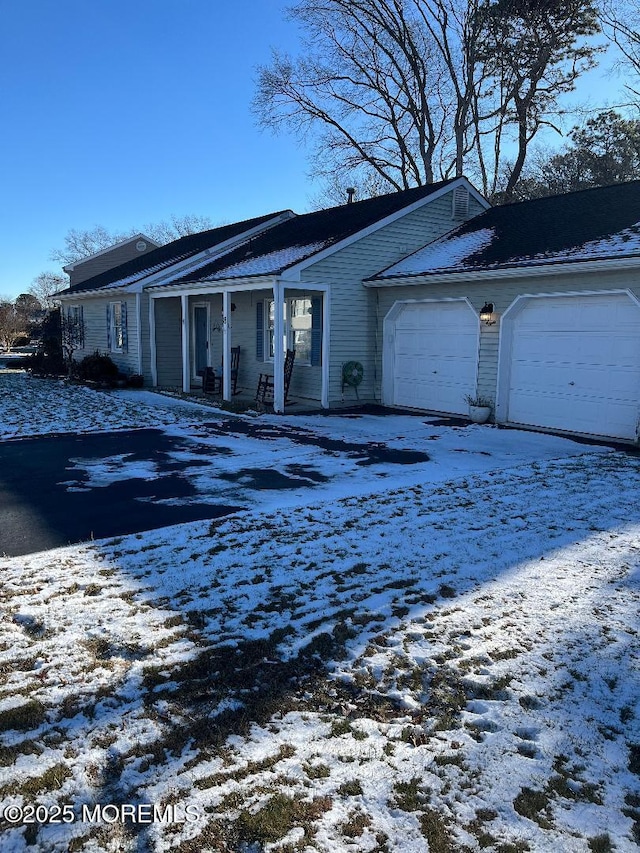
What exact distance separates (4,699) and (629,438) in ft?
28.9

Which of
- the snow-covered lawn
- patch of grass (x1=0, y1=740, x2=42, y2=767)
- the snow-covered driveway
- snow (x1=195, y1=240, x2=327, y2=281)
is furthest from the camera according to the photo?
snow (x1=195, y1=240, x2=327, y2=281)

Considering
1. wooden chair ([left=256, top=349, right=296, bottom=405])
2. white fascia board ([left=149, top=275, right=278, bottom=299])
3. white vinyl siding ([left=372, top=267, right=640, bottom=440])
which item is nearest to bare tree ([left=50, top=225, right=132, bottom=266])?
white fascia board ([left=149, top=275, right=278, bottom=299])

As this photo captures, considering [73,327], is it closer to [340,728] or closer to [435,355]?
[435,355]

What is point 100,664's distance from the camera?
2936mm

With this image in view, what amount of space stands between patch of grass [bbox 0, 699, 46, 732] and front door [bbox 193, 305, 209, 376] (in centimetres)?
1460

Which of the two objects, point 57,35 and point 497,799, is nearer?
point 497,799

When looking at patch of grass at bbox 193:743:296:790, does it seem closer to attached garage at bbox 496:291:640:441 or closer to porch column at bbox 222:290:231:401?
attached garage at bbox 496:291:640:441

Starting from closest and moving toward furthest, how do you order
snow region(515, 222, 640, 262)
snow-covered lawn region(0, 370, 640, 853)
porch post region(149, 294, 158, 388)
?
snow-covered lawn region(0, 370, 640, 853) → snow region(515, 222, 640, 262) → porch post region(149, 294, 158, 388)

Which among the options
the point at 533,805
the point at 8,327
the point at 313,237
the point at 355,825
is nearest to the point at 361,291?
the point at 313,237

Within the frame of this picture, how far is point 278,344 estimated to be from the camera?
38.0 feet

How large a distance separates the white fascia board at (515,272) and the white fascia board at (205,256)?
20.9 ft

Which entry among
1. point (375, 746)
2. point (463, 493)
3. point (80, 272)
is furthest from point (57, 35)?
point (375, 746)

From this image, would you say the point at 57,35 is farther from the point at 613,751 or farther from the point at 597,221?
the point at 613,751

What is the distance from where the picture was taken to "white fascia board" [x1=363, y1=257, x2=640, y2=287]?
872cm
